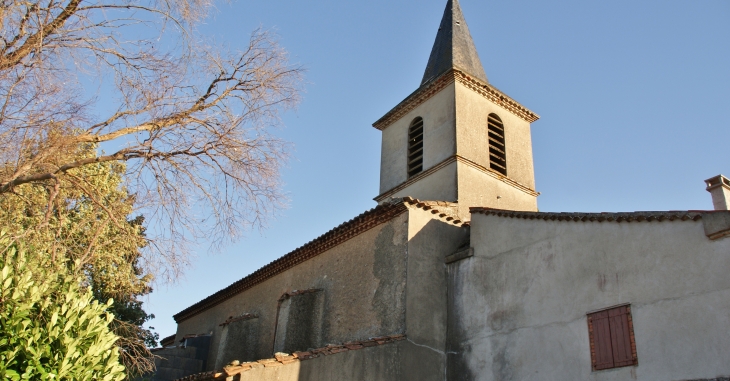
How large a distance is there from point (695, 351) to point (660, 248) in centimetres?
184

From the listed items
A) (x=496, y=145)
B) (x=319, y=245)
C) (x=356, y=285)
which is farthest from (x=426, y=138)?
(x=356, y=285)

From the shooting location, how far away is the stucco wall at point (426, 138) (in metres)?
18.2

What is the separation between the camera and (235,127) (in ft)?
30.1

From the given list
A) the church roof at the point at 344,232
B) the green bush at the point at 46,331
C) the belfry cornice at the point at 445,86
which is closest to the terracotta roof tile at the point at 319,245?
the church roof at the point at 344,232

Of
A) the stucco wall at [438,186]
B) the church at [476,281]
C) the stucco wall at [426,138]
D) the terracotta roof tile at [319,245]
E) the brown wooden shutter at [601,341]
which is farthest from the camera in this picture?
the stucco wall at [426,138]

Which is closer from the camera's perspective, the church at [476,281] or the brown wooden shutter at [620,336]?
the church at [476,281]

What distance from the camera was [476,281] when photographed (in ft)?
44.5

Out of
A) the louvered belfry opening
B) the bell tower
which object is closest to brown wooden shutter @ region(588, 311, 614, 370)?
the bell tower

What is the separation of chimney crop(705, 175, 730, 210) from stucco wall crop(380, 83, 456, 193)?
6982 millimetres

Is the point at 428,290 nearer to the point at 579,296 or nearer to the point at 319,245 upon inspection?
the point at 579,296

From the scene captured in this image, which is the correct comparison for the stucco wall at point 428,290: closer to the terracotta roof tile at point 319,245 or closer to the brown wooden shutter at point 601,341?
the terracotta roof tile at point 319,245

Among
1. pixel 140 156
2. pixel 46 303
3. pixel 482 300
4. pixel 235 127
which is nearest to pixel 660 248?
pixel 482 300

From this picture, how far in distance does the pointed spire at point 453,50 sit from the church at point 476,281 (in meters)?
0.13

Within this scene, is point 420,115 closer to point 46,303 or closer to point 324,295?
point 324,295
